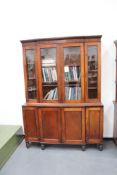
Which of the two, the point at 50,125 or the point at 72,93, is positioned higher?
the point at 72,93

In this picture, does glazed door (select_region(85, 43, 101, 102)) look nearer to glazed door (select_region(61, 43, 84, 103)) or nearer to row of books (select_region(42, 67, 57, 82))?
glazed door (select_region(61, 43, 84, 103))

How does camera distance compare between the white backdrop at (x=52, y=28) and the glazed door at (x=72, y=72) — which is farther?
the white backdrop at (x=52, y=28)

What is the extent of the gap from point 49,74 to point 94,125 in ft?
3.85

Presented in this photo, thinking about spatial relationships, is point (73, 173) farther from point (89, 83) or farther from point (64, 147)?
point (89, 83)

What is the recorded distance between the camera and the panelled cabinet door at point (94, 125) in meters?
2.63

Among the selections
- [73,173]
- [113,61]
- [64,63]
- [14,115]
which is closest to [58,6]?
[64,63]

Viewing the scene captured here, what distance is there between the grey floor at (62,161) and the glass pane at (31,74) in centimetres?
101

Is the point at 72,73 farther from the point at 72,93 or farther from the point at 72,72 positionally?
the point at 72,93

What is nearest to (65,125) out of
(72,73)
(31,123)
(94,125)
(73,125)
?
(73,125)

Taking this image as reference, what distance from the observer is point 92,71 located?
2.64 meters

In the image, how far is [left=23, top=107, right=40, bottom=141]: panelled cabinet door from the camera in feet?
9.15

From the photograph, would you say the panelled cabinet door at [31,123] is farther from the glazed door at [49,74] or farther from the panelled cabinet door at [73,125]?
the panelled cabinet door at [73,125]

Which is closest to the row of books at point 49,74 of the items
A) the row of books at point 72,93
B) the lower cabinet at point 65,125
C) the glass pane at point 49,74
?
the glass pane at point 49,74

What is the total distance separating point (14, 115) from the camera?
3334 millimetres
